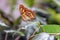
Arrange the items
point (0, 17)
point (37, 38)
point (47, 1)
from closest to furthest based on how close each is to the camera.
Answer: point (37, 38)
point (0, 17)
point (47, 1)

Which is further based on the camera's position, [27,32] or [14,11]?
[14,11]

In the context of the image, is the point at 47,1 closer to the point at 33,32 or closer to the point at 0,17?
the point at 0,17

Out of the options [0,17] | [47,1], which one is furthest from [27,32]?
[47,1]

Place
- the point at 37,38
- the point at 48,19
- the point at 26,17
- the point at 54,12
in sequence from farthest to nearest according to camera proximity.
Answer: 1. the point at 54,12
2. the point at 48,19
3. the point at 26,17
4. the point at 37,38

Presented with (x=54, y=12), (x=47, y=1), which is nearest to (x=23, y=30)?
(x=54, y=12)

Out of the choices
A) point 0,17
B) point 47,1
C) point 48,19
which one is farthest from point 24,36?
point 47,1

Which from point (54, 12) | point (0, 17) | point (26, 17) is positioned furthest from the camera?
point (54, 12)

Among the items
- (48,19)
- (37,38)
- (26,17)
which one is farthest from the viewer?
(48,19)

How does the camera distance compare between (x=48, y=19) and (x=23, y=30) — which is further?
(x=48, y=19)

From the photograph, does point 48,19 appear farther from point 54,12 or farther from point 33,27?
point 33,27
